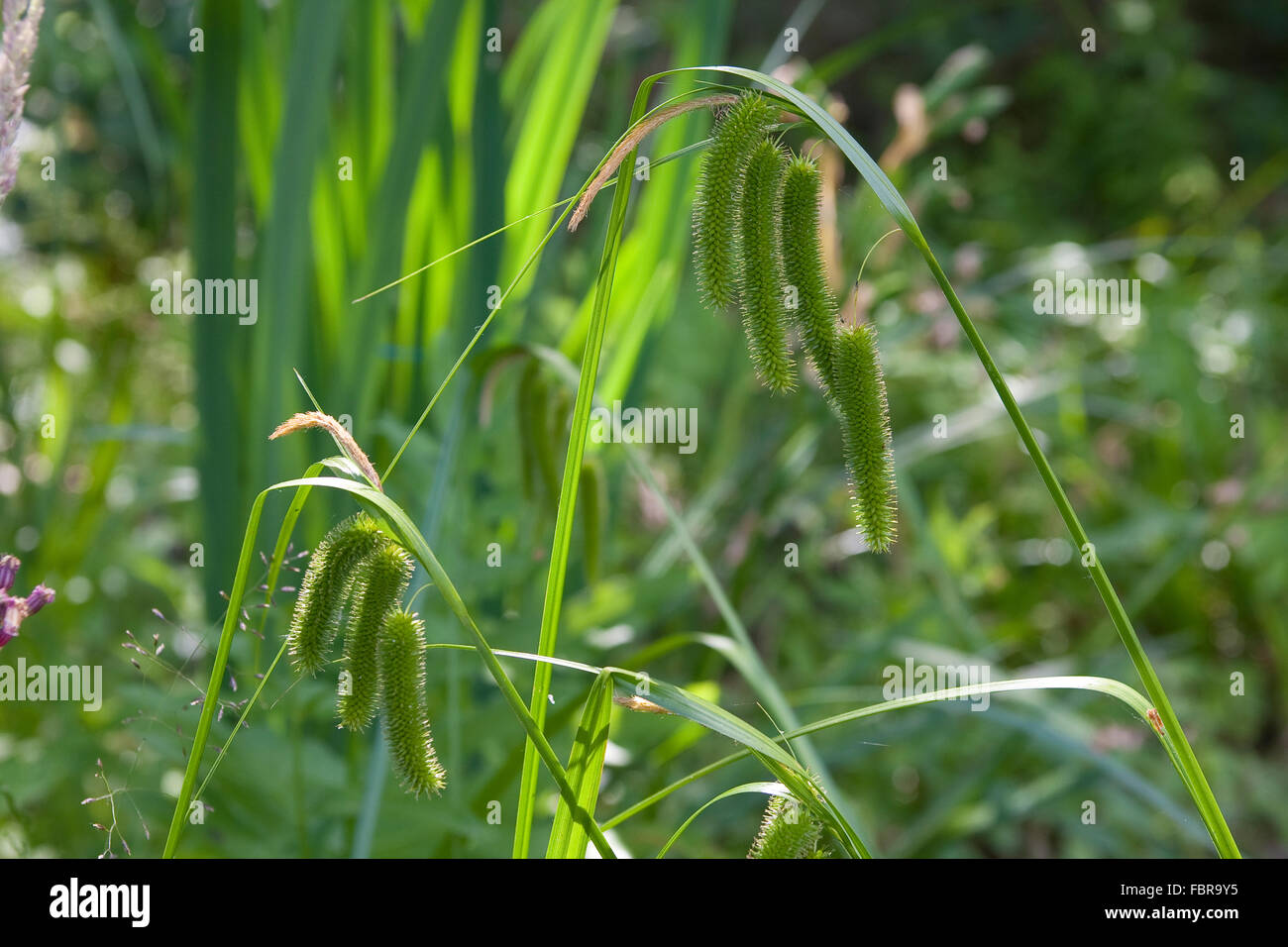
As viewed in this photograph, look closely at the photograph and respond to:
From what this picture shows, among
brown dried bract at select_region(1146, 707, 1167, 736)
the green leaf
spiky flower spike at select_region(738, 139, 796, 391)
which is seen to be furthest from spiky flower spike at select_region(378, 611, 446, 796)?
brown dried bract at select_region(1146, 707, 1167, 736)

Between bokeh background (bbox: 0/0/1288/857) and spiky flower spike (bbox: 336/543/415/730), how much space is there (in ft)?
0.41

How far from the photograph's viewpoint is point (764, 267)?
22.3 inches

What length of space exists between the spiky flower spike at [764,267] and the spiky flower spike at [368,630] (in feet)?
0.77

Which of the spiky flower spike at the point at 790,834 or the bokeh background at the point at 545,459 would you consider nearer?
the spiky flower spike at the point at 790,834

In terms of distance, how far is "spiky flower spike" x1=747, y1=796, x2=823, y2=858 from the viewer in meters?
0.58

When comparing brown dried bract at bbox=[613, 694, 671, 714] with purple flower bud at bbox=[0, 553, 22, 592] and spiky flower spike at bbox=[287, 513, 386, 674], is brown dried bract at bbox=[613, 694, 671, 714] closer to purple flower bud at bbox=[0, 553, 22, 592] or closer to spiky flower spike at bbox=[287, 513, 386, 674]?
spiky flower spike at bbox=[287, 513, 386, 674]

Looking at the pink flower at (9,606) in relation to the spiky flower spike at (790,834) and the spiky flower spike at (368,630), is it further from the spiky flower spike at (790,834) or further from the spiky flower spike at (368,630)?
the spiky flower spike at (790,834)

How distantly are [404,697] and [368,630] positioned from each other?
4 cm

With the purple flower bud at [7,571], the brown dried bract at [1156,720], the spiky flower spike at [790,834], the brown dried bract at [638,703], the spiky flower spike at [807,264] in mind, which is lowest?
the spiky flower spike at [790,834]

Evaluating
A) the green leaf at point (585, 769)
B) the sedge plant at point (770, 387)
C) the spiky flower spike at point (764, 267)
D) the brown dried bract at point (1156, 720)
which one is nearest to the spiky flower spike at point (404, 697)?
the sedge plant at point (770, 387)

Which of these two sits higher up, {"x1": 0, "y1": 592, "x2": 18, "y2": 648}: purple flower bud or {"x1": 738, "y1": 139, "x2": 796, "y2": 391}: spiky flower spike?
{"x1": 738, "y1": 139, "x2": 796, "y2": 391}: spiky flower spike

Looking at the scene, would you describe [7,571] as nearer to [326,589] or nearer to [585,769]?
[326,589]

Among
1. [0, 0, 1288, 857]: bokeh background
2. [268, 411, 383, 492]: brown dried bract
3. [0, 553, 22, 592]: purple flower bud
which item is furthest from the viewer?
[0, 0, 1288, 857]: bokeh background

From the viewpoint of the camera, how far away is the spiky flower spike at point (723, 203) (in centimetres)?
57
